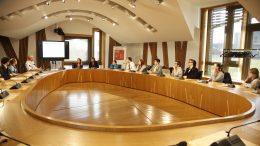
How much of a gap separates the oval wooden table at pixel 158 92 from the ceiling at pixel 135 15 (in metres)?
1.76

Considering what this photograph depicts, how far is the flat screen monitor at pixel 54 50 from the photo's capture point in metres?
8.57

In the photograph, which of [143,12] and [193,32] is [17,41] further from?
[193,32]

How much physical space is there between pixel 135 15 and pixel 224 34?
283 cm

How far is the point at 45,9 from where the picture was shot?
6621 mm

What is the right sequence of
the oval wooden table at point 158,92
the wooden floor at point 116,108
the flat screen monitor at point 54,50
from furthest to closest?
the flat screen monitor at point 54,50 → the wooden floor at point 116,108 → the oval wooden table at point 158,92

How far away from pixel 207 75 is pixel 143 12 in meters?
2.94

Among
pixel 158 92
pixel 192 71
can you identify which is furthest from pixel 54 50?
pixel 192 71

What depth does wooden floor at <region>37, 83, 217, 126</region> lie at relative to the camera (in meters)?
3.89

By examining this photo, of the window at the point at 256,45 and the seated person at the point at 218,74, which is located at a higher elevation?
the window at the point at 256,45

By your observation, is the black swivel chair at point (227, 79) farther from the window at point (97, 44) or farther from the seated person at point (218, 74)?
the window at point (97, 44)

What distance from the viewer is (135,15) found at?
691 cm

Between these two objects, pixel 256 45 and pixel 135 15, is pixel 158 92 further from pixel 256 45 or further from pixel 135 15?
pixel 256 45

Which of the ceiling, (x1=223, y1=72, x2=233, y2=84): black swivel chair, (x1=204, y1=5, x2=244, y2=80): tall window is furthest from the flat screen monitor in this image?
(x1=223, y1=72, x2=233, y2=84): black swivel chair

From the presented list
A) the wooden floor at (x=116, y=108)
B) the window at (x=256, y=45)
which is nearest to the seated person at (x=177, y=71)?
the wooden floor at (x=116, y=108)
